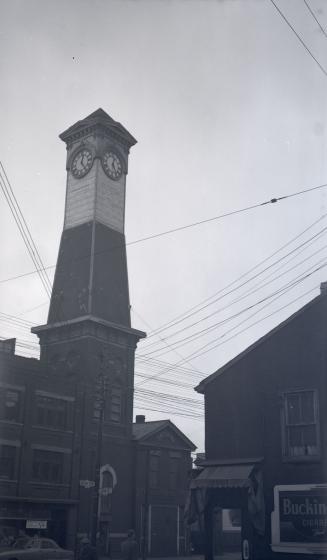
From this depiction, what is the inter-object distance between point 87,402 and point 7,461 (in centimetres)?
802

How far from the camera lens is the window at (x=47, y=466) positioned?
42688 mm

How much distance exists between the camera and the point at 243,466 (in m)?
22.1

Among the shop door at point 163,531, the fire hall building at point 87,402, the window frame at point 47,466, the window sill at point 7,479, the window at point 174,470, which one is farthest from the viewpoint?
the window at point 174,470

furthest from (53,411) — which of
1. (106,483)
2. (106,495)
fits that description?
(106,495)

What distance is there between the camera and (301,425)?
21703 millimetres

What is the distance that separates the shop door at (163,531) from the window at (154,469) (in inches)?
69.5

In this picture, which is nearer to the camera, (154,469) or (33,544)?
(33,544)

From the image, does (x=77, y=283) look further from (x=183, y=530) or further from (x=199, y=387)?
(x=199, y=387)

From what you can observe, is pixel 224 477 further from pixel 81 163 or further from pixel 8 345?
pixel 81 163

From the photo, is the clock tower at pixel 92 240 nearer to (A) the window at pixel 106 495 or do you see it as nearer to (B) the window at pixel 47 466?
(B) the window at pixel 47 466

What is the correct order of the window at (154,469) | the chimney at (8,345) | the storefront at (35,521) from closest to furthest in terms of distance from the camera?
the storefront at (35,521), the chimney at (8,345), the window at (154,469)

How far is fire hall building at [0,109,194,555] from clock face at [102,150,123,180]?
0.31ft

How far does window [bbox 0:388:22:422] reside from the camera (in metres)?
41.5

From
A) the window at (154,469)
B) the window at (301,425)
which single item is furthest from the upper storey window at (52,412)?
the window at (301,425)
